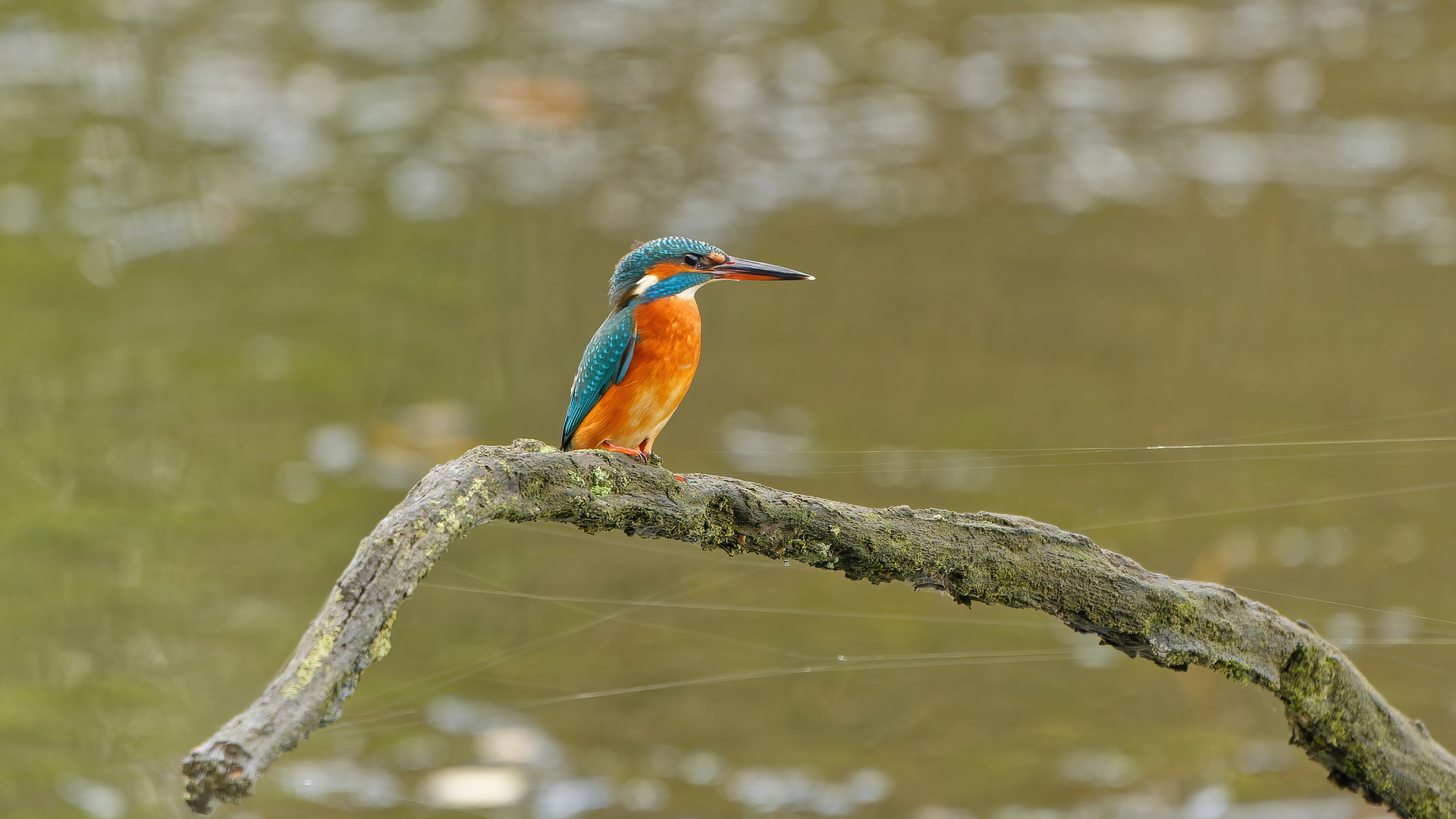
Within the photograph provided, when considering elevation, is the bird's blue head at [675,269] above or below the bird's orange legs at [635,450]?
above

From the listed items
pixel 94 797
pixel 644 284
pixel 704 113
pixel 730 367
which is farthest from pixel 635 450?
pixel 704 113

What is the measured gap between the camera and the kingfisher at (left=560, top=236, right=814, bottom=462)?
2514mm

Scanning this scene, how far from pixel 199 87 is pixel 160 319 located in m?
3.09

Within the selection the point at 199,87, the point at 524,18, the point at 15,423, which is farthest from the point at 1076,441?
the point at 199,87

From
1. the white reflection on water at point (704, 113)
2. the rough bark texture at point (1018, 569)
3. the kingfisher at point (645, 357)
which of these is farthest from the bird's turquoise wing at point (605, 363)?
the white reflection on water at point (704, 113)

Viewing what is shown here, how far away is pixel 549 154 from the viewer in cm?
921

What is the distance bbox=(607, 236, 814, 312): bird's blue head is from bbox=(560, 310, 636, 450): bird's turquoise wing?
0.13 metres

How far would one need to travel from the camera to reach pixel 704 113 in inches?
373

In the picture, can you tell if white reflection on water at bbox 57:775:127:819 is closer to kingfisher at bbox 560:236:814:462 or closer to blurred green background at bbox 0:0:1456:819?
blurred green background at bbox 0:0:1456:819

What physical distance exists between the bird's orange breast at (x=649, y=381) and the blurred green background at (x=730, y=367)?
1629 millimetres

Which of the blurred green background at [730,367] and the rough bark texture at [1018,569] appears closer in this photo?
the rough bark texture at [1018,569]

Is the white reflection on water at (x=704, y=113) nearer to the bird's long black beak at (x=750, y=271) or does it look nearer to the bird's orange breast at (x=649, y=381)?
the bird's long black beak at (x=750, y=271)

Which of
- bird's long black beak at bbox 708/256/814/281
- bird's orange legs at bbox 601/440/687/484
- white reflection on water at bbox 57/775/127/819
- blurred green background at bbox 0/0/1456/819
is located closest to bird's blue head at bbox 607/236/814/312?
bird's long black beak at bbox 708/256/814/281

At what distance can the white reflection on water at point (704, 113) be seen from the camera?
8.58 metres
